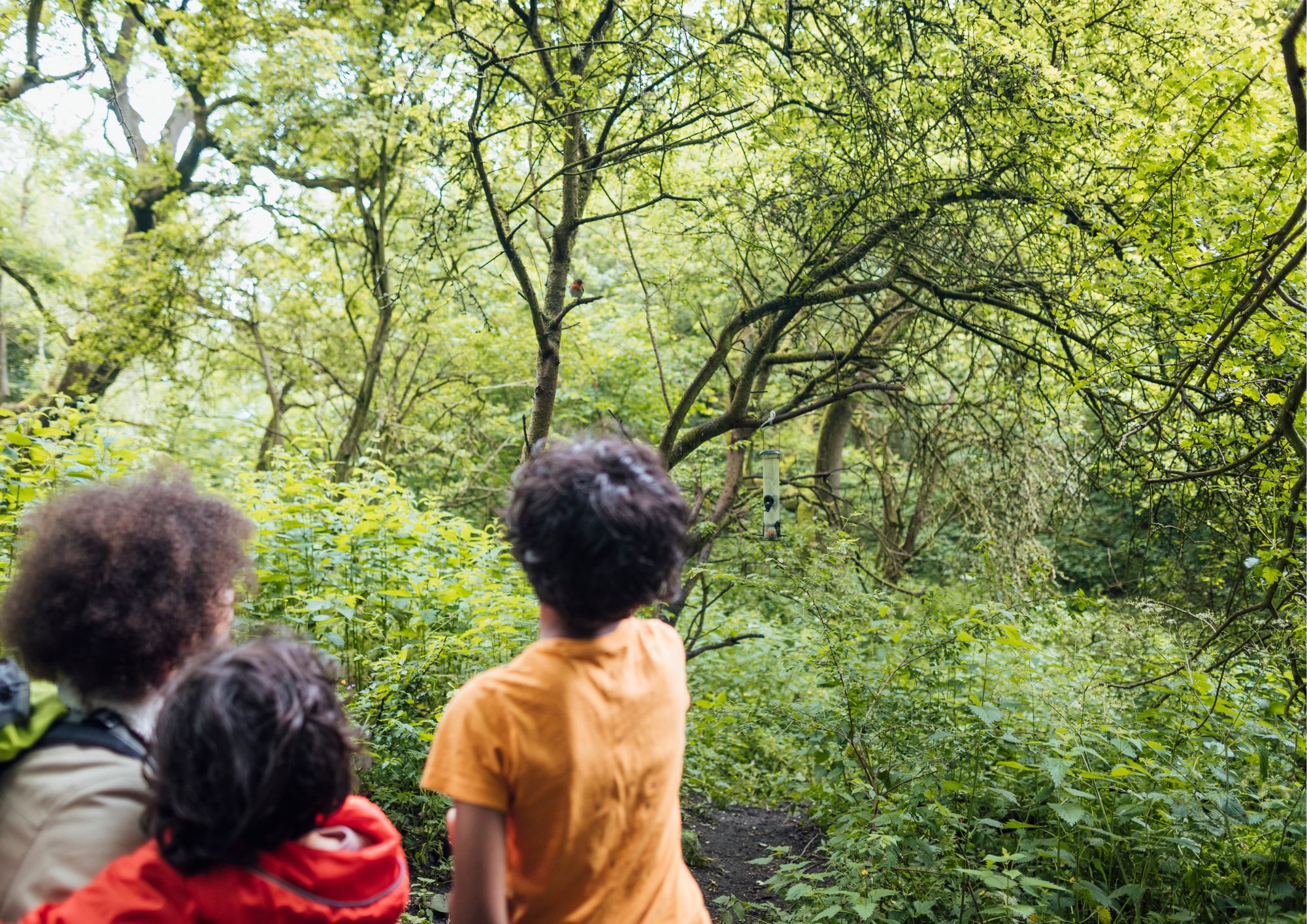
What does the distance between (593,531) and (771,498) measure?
4.33m

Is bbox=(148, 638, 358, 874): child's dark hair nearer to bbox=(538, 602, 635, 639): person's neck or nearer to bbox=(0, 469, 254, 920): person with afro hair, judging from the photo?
bbox=(0, 469, 254, 920): person with afro hair

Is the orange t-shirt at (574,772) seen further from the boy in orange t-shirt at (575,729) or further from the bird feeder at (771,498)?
the bird feeder at (771,498)

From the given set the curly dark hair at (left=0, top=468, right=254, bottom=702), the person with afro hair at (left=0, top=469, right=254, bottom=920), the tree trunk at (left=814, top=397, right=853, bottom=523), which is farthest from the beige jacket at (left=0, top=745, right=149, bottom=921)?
Result: the tree trunk at (left=814, top=397, right=853, bottom=523)

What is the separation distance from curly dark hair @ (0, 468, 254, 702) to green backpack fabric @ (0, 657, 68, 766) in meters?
0.04

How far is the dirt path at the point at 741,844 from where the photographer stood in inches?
174

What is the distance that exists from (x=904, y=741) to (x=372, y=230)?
787 cm

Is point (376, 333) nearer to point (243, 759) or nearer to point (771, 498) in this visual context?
point (771, 498)

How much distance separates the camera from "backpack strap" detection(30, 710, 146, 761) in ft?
3.86

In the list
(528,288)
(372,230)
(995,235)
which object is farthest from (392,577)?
(372,230)

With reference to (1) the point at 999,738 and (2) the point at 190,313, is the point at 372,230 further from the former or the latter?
(1) the point at 999,738

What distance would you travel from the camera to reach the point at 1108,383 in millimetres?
4344

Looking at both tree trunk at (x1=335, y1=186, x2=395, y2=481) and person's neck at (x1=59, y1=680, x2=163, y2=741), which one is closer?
person's neck at (x1=59, y1=680, x2=163, y2=741)

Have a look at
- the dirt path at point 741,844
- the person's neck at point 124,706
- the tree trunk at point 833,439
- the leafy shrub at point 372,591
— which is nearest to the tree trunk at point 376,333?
the leafy shrub at point 372,591

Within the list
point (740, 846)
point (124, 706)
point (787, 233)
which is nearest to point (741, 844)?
point (740, 846)
